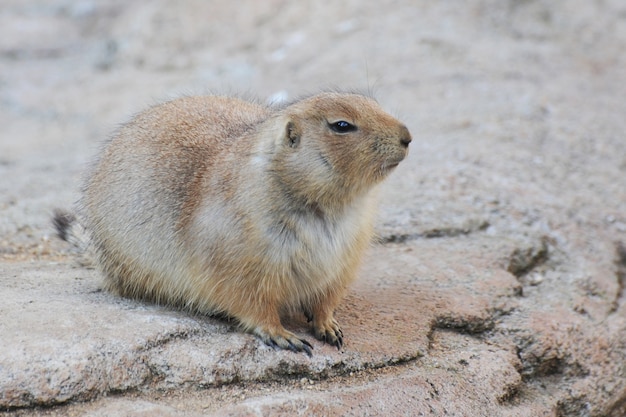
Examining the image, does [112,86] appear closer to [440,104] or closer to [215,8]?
[215,8]

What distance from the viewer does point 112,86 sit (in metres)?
10.8

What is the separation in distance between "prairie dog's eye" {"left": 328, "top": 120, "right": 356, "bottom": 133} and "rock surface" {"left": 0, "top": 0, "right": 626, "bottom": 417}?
1.16 m

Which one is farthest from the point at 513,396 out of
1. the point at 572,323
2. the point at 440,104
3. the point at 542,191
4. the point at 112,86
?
the point at 112,86

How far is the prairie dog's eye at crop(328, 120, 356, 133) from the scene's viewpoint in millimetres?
4242

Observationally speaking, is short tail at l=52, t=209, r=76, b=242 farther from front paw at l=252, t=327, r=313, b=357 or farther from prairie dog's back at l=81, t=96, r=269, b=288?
front paw at l=252, t=327, r=313, b=357

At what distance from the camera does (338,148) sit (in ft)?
13.9

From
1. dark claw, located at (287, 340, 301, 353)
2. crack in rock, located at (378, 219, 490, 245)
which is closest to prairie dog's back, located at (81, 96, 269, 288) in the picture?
dark claw, located at (287, 340, 301, 353)

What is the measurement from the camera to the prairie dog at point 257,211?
4262 mm

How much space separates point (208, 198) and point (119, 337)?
2.97ft

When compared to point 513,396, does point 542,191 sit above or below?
above

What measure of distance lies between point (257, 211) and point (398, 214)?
7.16 feet

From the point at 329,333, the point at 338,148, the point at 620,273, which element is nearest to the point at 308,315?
the point at 329,333

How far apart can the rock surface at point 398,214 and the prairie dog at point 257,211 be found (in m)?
0.18

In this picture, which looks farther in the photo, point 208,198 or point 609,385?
point 609,385
